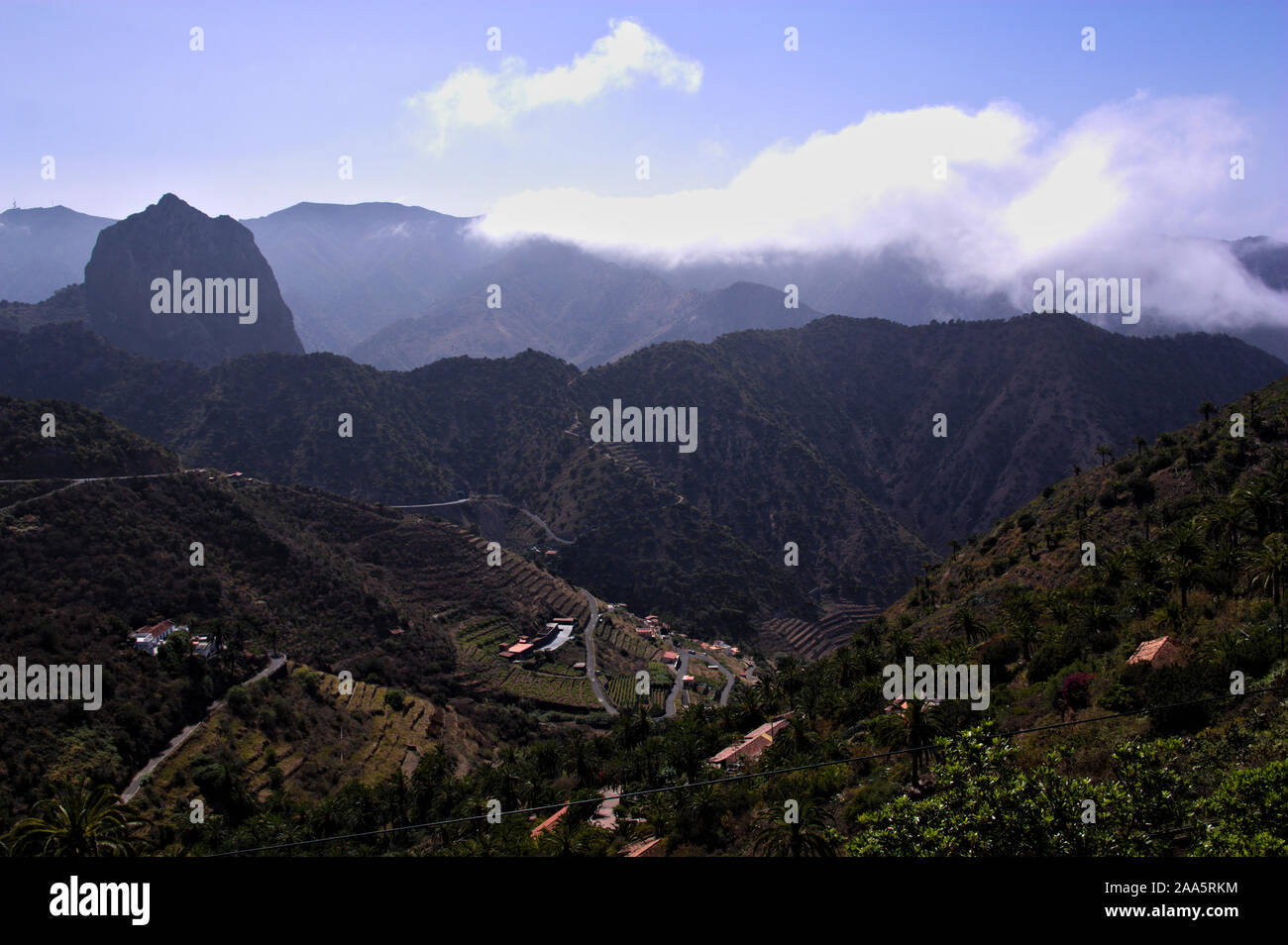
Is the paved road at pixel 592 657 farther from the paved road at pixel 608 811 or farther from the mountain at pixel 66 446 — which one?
the mountain at pixel 66 446

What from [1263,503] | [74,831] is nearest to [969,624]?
[1263,503]

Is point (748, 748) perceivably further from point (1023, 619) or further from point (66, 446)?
point (66, 446)

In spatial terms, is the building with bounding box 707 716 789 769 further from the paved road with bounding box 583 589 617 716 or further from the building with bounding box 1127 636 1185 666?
the paved road with bounding box 583 589 617 716

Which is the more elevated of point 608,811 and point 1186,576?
point 1186,576

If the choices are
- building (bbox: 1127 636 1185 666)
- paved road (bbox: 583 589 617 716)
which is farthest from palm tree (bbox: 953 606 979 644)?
paved road (bbox: 583 589 617 716)
